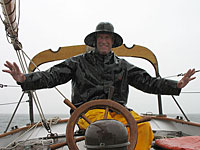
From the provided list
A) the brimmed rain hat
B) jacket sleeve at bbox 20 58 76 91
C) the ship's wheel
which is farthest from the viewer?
the brimmed rain hat

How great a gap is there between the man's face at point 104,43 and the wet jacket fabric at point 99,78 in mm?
48

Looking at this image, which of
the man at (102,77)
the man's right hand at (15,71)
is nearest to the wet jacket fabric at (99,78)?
the man at (102,77)

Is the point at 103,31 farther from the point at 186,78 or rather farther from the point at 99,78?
the point at 186,78

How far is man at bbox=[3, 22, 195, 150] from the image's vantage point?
1.73 m

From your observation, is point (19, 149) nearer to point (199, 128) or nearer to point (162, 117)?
point (199, 128)

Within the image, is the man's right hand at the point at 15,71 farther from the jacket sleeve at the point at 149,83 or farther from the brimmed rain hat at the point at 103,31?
the jacket sleeve at the point at 149,83

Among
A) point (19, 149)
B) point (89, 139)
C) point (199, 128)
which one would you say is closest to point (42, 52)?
point (19, 149)

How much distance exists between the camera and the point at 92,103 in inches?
47.9

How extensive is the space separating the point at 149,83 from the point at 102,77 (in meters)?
0.44

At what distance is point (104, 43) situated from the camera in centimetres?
187

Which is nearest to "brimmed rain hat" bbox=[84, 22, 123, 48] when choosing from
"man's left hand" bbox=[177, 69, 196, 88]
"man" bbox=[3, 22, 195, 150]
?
"man" bbox=[3, 22, 195, 150]

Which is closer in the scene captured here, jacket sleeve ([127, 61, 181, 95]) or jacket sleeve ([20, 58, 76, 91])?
jacket sleeve ([20, 58, 76, 91])

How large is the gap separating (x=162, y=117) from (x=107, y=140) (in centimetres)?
324

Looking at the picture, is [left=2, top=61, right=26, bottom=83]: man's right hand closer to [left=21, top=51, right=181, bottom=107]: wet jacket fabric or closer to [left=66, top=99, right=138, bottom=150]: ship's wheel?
[left=21, top=51, right=181, bottom=107]: wet jacket fabric
